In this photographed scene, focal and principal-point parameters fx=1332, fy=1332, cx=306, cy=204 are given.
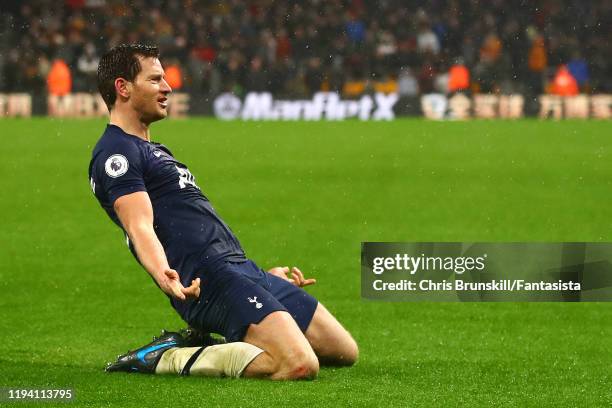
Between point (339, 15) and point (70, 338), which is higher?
point (339, 15)

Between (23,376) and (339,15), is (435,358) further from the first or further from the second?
(339,15)

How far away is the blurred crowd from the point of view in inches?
1293

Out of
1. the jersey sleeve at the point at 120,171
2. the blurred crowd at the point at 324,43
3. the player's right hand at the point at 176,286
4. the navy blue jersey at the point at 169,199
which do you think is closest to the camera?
the player's right hand at the point at 176,286

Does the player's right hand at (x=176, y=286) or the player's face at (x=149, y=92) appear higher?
the player's face at (x=149, y=92)

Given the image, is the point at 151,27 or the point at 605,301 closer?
the point at 605,301

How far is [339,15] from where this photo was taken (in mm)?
39094

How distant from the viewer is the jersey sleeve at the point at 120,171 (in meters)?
6.59

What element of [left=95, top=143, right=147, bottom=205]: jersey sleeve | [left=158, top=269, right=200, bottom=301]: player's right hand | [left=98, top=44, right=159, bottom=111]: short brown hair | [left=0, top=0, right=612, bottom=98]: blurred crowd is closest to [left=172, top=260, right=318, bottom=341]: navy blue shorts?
[left=158, top=269, right=200, bottom=301]: player's right hand

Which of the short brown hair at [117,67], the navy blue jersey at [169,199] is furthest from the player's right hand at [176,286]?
the short brown hair at [117,67]

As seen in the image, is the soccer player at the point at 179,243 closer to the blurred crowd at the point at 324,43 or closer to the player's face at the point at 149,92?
the player's face at the point at 149,92

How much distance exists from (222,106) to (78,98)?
10.9 feet

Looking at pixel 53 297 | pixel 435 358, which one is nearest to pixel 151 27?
pixel 53 297

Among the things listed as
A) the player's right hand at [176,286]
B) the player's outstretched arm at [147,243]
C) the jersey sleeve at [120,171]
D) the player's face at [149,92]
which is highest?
the player's face at [149,92]

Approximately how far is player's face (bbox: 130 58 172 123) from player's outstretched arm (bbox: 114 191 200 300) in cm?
53
